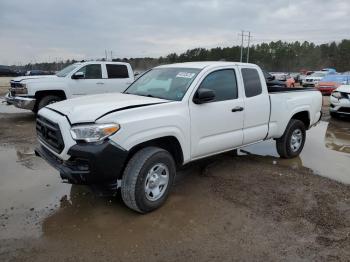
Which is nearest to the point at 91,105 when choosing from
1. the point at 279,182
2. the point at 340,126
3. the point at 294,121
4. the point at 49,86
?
the point at 279,182

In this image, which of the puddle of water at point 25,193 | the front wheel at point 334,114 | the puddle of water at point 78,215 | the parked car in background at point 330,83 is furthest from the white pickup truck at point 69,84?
the parked car in background at point 330,83

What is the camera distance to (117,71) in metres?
12.6

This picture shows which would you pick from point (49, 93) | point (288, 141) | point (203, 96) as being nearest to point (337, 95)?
point (288, 141)

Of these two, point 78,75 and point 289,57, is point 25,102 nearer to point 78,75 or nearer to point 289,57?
point 78,75

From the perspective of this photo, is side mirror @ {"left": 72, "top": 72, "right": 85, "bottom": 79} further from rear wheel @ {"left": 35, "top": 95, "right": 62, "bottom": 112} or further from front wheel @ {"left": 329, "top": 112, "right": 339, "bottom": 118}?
Result: front wheel @ {"left": 329, "top": 112, "right": 339, "bottom": 118}

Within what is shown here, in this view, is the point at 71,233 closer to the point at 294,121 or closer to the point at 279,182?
the point at 279,182

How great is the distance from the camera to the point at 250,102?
18.9ft

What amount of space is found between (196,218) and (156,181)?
67 cm

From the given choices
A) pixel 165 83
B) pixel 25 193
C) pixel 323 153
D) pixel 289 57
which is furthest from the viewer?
pixel 289 57

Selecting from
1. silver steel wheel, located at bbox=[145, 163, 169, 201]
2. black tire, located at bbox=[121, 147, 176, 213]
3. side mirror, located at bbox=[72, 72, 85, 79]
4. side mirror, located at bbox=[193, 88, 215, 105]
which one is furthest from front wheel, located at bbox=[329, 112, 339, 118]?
black tire, located at bbox=[121, 147, 176, 213]

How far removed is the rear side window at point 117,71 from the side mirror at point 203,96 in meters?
8.10

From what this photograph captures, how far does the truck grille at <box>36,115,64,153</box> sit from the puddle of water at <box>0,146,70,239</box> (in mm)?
827

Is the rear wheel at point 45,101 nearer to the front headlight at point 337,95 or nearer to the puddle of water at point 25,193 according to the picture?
the puddle of water at point 25,193

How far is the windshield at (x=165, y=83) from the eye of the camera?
197 inches
